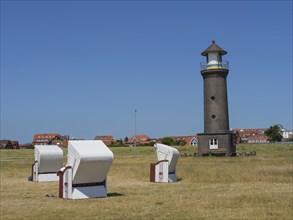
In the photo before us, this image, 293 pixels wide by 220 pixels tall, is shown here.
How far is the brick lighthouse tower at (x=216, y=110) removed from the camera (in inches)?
1893

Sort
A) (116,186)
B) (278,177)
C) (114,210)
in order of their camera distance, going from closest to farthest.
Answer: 1. (114,210)
2. (116,186)
3. (278,177)

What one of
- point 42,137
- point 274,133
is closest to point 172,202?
point 274,133

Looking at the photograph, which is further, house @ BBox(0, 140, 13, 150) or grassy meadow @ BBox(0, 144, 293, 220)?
house @ BBox(0, 140, 13, 150)

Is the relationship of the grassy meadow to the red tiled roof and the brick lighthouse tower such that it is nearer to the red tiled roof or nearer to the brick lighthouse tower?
the brick lighthouse tower

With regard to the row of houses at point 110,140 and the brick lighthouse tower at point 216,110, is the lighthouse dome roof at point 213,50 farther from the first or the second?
the row of houses at point 110,140

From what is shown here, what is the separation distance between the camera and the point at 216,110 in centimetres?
4812

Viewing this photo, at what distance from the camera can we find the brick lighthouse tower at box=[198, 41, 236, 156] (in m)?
48.1

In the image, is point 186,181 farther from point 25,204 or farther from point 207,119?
point 207,119

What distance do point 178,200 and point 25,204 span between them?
5321mm

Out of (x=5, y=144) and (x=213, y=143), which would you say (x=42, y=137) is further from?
(x=213, y=143)

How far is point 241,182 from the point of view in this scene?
2411cm

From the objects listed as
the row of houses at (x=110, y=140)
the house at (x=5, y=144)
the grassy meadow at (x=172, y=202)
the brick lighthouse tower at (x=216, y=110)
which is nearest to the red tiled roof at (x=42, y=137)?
the row of houses at (x=110, y=140)

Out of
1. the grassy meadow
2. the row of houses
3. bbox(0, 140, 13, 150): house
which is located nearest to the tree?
the row of houses

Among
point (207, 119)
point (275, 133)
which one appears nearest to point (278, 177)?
point (207, 119)
